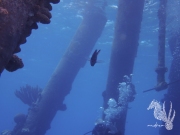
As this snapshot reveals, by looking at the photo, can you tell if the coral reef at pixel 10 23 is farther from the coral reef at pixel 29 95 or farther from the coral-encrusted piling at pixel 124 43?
the coral reef at pixel 29 95

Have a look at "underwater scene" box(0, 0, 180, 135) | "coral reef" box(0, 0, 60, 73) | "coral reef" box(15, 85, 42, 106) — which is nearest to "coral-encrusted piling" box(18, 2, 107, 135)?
"underwater scene" box(0, 0, 180, 135)

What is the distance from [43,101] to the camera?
12180 millimetres

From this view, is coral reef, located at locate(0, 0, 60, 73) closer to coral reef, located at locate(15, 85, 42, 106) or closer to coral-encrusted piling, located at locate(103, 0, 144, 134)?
coral-encrusted piling, located at locate(103, 0, 144, 134)

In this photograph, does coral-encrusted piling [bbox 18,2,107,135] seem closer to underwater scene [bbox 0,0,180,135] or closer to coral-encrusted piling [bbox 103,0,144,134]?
underwater scene [bbox 0,0,180,135]

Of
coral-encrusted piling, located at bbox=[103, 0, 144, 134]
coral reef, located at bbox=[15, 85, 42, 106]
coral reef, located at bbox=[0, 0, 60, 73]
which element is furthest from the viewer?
coral reef, located at bbox=[15, 85, 42, 106]

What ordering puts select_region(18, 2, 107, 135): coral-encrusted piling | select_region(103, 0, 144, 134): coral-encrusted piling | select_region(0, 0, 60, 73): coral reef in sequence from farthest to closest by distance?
select_region(18, 2, 107, 135): coral-encrusted piling
select_region(103, 0, 144, 134): coral-encrusted piling
select_region(0, 0, 60, 73): coral reef

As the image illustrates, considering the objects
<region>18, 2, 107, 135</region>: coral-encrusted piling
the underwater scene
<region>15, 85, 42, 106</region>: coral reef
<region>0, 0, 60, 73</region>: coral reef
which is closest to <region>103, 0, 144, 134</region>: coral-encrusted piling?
the underwater scene

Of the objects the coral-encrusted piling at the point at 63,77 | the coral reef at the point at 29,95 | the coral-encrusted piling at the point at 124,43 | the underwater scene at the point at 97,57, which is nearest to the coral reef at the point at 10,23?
the underwater scene at the point at 97,57

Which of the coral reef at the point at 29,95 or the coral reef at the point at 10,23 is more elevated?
the coral reef at the point at 29,95

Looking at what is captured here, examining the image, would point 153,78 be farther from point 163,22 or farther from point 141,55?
point 163,22

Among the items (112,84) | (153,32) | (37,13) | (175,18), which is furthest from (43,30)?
(37,13)

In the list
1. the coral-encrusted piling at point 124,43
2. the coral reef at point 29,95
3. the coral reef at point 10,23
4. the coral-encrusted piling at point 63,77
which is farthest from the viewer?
the coral reef at point 29,95

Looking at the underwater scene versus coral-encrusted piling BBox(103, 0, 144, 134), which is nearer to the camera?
the underwater scene

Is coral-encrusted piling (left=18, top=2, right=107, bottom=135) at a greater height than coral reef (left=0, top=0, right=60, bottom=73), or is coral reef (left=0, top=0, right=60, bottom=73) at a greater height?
coral-encrusted piling (left=18, top=2, right=107, bottom=135)
